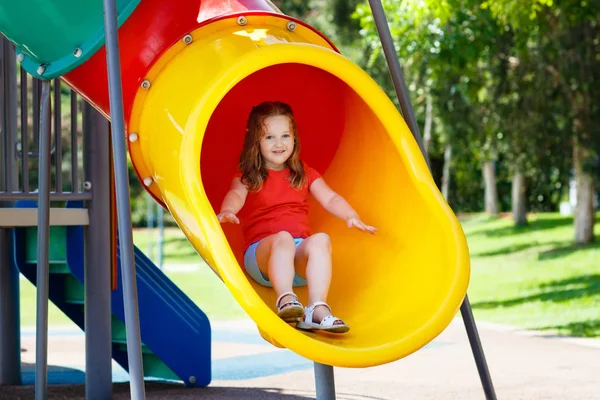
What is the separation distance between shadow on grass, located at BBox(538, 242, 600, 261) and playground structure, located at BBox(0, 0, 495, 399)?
524 inches

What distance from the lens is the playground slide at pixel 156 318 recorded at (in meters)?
5.98

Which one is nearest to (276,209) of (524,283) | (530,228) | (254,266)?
(254,266)

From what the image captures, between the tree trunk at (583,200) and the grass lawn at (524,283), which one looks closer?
the grass lawn at (524,283)

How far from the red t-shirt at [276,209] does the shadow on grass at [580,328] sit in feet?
15.9

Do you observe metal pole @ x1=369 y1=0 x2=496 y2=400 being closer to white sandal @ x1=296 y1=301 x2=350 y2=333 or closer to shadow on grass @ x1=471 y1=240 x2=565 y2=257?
white sandal @ x1=296 y1=301 x2=350 y2=333

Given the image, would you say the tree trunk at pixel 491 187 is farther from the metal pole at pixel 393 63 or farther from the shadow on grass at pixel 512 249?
the metal pole at pixel 393 63

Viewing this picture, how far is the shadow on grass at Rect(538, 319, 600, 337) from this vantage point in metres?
8.59

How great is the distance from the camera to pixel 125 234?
11.0ft

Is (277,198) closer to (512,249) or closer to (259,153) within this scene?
(259,153)

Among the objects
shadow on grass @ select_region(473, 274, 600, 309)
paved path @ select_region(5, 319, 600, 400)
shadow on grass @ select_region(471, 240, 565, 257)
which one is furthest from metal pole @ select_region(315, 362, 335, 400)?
shadow on grass @ select_region(471, 240, 565, 257)

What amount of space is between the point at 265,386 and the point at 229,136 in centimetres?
205

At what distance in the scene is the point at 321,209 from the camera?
4762mm

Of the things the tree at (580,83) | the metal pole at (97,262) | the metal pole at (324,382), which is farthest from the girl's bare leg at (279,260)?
the tree at (580,83)

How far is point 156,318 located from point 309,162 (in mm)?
1771
